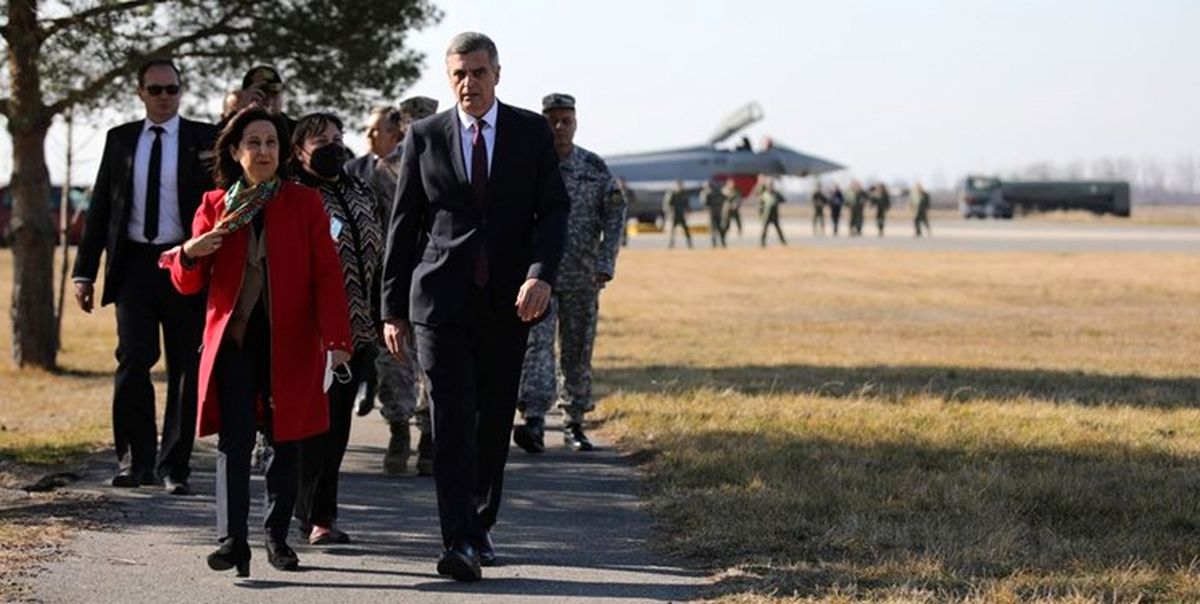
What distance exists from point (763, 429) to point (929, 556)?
4491mm

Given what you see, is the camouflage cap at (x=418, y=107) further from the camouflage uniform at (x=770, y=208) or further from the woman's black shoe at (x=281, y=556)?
the camouflage uniform at (x=770, y=208)

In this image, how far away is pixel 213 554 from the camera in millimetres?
7355

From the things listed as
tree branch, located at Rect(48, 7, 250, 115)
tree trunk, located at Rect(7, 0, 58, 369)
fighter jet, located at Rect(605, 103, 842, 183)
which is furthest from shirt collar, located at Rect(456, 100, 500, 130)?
fighter jet, located at Rect(605, 103, 842, 183)

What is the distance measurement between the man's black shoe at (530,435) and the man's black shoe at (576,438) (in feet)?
0.72

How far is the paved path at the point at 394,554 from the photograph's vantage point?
707 cm

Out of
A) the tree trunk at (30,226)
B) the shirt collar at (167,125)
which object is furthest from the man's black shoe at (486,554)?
the tree trunk at (30,226)

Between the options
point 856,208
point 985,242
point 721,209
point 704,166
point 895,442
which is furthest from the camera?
point 704,166

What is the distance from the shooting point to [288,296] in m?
7.39

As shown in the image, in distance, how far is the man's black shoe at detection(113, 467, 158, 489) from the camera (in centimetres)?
998

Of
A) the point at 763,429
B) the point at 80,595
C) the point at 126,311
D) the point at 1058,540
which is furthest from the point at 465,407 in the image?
the point at 763,429

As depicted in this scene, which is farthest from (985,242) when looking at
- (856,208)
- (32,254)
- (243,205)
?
(243,205)

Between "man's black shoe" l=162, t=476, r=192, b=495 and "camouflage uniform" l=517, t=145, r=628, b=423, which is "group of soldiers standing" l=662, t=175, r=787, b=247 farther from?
"man's black shoe" l=162, t=476, r=192, b=495

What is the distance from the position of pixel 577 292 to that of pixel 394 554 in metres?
3.89

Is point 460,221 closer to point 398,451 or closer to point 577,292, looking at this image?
point 398,451
